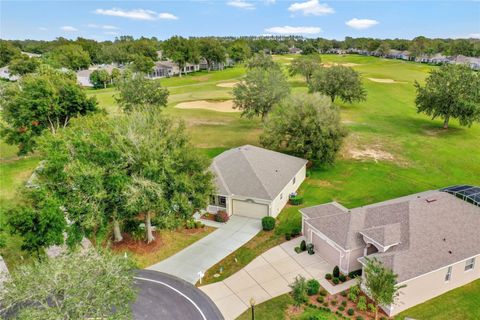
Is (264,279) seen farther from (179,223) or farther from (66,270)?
(66,270)

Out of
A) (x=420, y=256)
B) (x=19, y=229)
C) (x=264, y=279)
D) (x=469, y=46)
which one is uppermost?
(x=469, y=46)

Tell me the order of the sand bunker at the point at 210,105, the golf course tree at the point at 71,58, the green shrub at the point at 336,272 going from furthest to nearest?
1. the golf course tree at the point at 71,58
2. the sand bunker at the point at 210,105
3. the green shrub at the point at 336,272

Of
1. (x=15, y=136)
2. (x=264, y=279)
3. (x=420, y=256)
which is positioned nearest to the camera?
Result: (x=420, y=256)

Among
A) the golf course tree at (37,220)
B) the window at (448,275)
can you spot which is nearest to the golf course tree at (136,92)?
the golf course tree at (37,220)

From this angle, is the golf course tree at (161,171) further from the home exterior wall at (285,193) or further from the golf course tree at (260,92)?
the golf course tree at (260,92)

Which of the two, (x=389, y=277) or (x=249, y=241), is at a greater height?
(x=389, y=277)

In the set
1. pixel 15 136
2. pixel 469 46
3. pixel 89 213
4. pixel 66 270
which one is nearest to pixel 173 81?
pixel 15 136

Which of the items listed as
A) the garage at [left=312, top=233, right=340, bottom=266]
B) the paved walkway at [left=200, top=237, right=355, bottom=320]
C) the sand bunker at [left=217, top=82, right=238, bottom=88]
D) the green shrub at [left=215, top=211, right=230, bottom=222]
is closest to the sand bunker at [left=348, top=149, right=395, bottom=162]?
the garage at [left=312, top=233, right=340, bottom=266]
